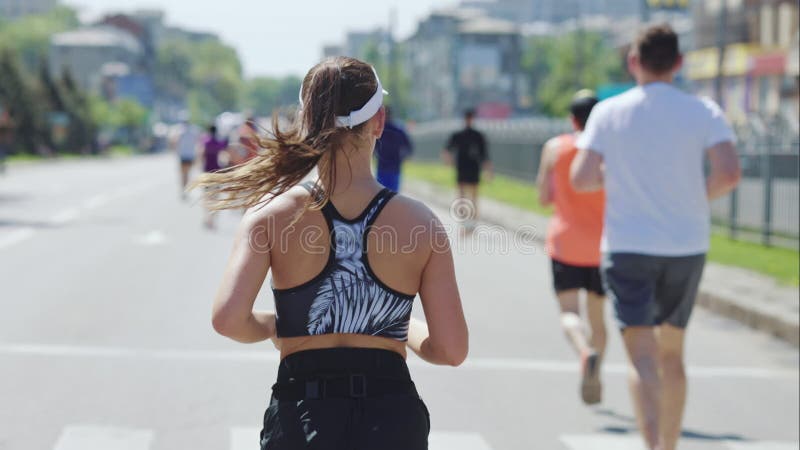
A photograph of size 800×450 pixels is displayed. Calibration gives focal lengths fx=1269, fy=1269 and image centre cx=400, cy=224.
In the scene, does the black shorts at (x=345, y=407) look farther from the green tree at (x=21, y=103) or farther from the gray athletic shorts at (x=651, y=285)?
the green tree at (x=21, y=103)

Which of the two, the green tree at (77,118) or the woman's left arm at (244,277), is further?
the green tree at (77,118)

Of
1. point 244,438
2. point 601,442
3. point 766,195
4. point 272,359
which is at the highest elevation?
point 244,438

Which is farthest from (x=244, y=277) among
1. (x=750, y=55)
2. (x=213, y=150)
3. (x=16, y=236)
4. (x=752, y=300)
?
(x=750, y=55)

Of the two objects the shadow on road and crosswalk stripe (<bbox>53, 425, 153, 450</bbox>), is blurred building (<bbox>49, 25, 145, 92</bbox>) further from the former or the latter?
the shadow on road

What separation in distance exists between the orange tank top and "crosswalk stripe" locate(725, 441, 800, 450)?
123 centimetres

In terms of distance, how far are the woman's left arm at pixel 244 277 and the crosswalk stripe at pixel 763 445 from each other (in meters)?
3.74

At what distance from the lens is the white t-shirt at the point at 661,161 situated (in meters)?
5.07

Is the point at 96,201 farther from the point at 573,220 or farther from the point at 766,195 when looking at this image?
the point at 573,220

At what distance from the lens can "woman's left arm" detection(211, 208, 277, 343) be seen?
9.44ft

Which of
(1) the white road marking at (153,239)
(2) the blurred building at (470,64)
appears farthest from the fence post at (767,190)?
(2) the blurred building at (470,64)

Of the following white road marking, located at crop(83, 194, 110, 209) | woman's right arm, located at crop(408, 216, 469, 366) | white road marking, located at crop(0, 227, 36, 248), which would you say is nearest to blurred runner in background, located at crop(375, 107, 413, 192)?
white road marking, located at crop(0, 227, 36, 248)

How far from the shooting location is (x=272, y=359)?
8.27 m

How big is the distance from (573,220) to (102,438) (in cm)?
269

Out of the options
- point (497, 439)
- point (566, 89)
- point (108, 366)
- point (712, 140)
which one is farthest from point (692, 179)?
point (566, 89)
